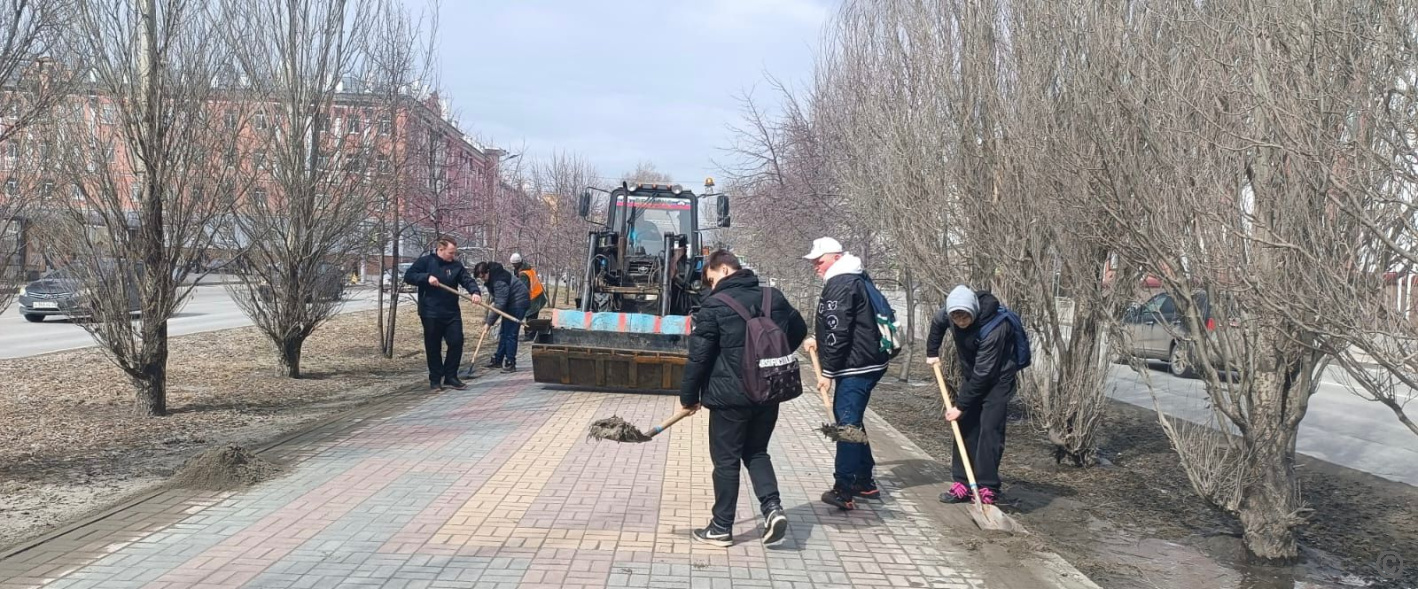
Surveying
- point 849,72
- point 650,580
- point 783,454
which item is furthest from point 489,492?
point 849,72

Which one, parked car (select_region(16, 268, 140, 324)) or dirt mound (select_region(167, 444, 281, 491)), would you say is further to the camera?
parked car (select_region(16, 268, 140, 324))

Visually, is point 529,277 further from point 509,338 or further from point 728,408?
point 728,408

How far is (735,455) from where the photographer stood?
18.9 ft

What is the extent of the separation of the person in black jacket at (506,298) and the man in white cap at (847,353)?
845cm

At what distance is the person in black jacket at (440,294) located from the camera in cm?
1201

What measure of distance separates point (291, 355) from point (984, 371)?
9797 millimetres

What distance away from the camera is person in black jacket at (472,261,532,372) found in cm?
1471

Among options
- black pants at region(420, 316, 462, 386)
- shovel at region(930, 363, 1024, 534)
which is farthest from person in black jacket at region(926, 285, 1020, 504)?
black pants at region(420, 316, 462, 386)

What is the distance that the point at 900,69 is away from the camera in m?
12.4

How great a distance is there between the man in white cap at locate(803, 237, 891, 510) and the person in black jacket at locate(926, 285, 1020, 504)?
53 centimetres

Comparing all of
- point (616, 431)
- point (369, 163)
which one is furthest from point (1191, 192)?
point (369, 163)

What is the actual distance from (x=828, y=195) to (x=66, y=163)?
449 inches

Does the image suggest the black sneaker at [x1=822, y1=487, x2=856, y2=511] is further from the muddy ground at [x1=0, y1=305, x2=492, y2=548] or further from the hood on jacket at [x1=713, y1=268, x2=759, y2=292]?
the muddy ground at [x1=0, y1=305, x2=492, y2=548]

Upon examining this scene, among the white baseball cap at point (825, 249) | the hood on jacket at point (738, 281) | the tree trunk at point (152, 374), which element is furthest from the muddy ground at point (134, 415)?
the white baseball cap at point (825, 249)
